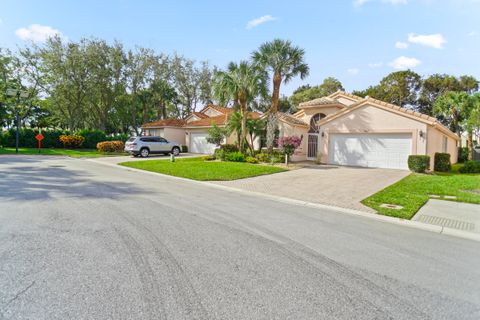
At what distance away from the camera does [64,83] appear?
34.1 meters

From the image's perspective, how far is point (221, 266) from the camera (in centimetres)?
373

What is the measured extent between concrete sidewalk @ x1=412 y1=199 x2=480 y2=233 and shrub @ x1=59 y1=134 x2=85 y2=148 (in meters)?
32.4

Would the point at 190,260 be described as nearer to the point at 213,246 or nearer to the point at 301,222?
the point at 213,246

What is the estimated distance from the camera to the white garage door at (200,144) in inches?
1121

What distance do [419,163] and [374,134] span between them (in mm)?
3360

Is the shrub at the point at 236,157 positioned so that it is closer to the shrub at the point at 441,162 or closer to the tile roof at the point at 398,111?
the tile roof at the point at 398,111

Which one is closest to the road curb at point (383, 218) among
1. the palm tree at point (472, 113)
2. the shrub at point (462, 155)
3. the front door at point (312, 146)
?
the front door at point (312, 146)

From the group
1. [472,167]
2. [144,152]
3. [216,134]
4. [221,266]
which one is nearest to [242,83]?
[216,134]

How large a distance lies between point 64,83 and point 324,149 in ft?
105

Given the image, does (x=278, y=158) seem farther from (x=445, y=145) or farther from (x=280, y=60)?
(x=445, y=145)

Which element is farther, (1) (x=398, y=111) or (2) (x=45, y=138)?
(2) (x=45, y=138)

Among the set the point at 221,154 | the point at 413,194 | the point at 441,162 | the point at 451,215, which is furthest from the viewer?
the point at 221,154

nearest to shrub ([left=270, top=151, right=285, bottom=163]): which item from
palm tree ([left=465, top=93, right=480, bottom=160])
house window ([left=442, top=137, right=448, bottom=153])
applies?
house window ([left=442, top=137, right=448, bottom=153])

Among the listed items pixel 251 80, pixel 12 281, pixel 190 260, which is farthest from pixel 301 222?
pixel 251 80
